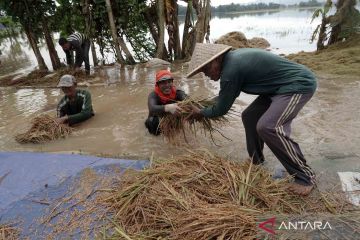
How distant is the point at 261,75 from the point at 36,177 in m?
2.47

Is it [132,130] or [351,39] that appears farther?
[351,39]

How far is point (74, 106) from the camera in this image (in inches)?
207

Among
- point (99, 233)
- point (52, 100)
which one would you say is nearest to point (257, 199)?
point (99, 233)

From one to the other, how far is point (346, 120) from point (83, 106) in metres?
3.95

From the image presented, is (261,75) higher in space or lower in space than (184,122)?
higher

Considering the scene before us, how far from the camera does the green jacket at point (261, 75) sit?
8.80 ft

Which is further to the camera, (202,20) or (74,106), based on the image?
(202,20)

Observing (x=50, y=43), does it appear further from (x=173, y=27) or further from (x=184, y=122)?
(x=184, y=122)

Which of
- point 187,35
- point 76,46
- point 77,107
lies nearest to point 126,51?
point 187,35

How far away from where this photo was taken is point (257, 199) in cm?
250

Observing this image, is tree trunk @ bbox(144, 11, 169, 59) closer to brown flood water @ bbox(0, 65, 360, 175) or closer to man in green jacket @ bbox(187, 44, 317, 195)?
brown flood water @ bbox(0, 65, 360, 175)

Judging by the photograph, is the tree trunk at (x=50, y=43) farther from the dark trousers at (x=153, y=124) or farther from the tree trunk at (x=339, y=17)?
the tree trunk at (x=339, y=17)

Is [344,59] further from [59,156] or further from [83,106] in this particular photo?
[59,156]

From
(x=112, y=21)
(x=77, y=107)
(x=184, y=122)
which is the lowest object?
(x=77, y=107)
